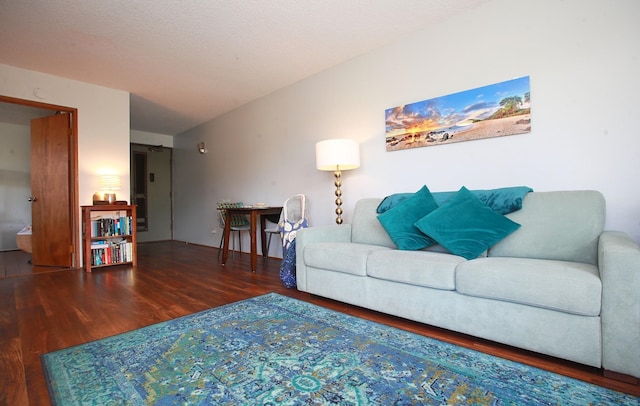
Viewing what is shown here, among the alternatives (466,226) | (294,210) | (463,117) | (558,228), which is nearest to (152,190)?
(294,210)

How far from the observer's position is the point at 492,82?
258 cm

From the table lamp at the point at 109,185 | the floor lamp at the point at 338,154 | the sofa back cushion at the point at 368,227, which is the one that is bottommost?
the sofa back cushion at the point at 368,227

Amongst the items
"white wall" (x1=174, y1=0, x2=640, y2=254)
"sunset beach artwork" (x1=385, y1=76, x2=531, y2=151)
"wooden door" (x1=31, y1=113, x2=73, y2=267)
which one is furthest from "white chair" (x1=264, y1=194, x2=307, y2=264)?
"wooden door" (x1=31, y1=113, x2=73, y2=267)

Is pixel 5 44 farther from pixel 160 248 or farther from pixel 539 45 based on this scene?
pixel 539 45

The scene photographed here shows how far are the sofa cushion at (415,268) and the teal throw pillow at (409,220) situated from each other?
21 centimetres

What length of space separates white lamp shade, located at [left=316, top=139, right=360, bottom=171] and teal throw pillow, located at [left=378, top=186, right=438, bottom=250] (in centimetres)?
88

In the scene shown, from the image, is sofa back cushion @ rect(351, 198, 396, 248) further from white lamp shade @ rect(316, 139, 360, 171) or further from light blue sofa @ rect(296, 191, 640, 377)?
white lamp shade @ rect(316, 139, 360, 171)

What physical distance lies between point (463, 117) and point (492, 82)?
13.2 inches

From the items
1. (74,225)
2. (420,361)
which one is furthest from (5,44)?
(420,361)

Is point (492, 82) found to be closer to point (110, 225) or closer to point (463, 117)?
point (463, 117)

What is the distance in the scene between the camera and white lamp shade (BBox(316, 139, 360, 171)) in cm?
316

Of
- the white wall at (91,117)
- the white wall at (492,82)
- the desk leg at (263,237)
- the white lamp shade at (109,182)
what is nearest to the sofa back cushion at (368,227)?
the white wall at (492,82)

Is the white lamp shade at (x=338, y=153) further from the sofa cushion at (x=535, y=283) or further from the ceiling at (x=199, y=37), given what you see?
the sofa cushion at (x=535, y=283)

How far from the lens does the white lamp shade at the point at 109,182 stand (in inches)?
166
